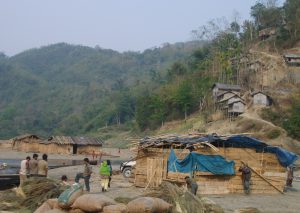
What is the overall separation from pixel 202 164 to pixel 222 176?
1.30 metres

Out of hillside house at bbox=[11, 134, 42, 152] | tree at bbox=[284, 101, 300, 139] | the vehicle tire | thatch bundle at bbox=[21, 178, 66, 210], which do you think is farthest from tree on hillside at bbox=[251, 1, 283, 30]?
thatch bundle at bbox=[21, 178, 66, 210]

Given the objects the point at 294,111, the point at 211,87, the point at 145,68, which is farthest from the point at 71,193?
the point at 145,68

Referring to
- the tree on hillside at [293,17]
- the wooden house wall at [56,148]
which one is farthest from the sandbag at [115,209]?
the tree on hillside at [293,17]

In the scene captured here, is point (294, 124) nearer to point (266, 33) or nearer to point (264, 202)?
point (264, 202)

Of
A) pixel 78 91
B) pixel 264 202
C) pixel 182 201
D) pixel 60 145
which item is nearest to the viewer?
pixel 182 201

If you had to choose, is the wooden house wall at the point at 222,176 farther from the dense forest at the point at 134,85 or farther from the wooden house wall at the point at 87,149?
the wooden house wall at the point at 87,149

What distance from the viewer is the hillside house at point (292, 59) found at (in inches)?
2731

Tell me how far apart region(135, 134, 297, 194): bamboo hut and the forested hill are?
255 feet

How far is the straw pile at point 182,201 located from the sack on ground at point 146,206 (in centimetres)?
54

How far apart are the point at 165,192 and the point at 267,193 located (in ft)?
33.9

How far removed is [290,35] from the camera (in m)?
78.1

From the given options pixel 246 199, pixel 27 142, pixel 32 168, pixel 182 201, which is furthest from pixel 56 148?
pixel 182 201

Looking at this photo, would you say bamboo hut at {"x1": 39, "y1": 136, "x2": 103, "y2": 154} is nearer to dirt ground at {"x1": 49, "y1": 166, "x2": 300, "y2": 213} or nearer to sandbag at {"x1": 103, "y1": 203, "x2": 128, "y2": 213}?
dirt ground at {"x1": 49, "y1": 166, "x2": 300, "y2": 213}

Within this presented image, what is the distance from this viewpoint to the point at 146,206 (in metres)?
11.2
